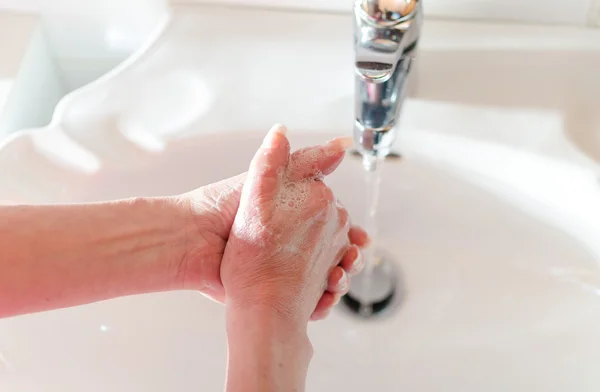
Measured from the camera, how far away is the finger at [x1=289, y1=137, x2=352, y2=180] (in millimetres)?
494

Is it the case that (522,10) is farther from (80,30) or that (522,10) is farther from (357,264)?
(80,30)

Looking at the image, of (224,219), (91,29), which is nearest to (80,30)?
(91,29)

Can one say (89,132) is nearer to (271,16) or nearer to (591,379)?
(271,16)

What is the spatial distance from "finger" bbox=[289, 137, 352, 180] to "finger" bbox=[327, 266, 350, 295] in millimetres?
89

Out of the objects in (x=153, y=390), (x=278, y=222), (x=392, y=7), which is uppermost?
(x=392, y=7)

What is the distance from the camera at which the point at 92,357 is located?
51 cm

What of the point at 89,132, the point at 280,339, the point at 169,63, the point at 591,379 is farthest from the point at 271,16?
the point at 591,379

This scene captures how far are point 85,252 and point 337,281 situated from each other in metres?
0.21

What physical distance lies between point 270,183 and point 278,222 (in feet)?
0.11

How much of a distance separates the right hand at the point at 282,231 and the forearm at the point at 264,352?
1cm

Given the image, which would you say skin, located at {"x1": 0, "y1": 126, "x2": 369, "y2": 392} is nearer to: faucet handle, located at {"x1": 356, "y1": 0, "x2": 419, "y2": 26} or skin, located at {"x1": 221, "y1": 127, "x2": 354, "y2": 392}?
skin, located at {"x1": 221, "y1": 127, "x2": 354, "y2": 392}

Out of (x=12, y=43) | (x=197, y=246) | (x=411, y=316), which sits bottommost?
(x=411, y=316)

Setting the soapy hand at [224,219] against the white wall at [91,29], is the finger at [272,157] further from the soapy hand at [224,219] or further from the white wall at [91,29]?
the white wall at [91,29]

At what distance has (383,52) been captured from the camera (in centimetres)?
40
